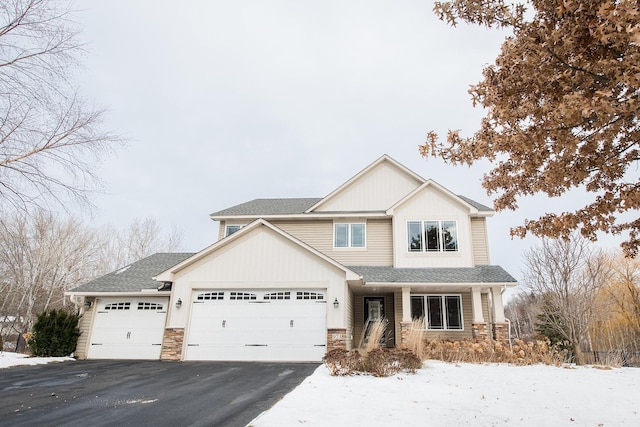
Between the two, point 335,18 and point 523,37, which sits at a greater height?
point 335,18

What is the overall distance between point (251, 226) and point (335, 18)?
744 cm

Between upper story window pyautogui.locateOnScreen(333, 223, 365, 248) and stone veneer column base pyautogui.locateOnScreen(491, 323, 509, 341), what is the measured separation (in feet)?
20.2

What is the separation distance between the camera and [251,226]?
14.1 meters

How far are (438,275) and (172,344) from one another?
10.0 meters

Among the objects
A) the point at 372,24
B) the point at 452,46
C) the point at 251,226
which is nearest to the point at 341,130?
the point at 251,226

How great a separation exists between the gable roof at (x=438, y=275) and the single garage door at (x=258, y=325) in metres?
2.80

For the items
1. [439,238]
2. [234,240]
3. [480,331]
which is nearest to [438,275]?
[439,238]

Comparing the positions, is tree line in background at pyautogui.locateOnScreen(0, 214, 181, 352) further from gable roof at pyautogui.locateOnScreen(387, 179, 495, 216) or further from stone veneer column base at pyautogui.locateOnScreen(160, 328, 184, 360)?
gable roof at pyautogui.locateOnScreen(387, 179, 495, 216)

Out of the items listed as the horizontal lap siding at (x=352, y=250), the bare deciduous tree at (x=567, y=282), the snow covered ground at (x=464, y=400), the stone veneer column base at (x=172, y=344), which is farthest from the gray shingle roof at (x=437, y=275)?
the stone veneer column base at (x=172, y=344)

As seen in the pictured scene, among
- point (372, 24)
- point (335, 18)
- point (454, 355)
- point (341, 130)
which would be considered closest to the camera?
point (372, 24)

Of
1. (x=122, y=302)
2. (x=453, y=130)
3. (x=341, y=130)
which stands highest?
(x=341, y=130)

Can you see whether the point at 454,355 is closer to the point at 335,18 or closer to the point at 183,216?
the point at 335,18

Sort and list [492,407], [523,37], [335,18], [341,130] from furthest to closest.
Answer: [341,130]
[335,18]
[492,407]
[523,37]

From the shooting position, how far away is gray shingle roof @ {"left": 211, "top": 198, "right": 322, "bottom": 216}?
18.3m
